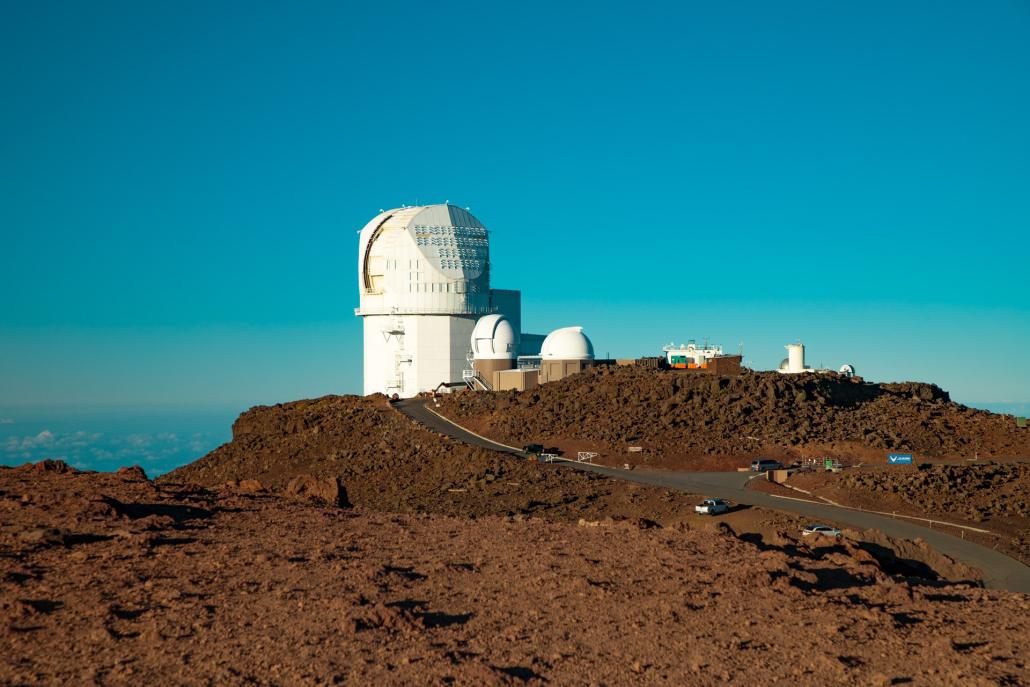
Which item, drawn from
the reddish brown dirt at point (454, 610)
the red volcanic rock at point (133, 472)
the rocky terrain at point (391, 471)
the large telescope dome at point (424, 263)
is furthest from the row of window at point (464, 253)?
the reddish brown dirt at point (454, 610)

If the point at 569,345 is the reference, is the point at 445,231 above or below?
above

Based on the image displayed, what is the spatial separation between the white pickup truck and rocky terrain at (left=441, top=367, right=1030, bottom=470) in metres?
9.56

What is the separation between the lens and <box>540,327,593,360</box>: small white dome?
5825 centimetres

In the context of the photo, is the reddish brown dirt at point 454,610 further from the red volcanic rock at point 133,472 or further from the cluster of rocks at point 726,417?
the cluster of rocks at point 726,417

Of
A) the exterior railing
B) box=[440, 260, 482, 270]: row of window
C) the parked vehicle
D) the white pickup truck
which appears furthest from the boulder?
box=[440, 260, 482, 270]: row of window

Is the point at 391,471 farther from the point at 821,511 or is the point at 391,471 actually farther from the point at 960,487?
the point at 960,487

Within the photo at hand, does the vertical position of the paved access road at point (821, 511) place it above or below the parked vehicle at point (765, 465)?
below

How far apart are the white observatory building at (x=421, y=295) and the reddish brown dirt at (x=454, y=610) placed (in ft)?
161

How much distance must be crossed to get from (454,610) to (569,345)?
47382 mm

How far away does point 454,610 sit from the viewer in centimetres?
1150

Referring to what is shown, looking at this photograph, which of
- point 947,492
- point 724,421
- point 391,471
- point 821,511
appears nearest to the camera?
point 821,511

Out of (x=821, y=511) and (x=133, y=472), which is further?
(x=821, y=511)

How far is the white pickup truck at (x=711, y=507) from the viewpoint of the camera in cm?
2769

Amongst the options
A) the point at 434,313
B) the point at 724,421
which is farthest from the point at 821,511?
the point at 434,313
